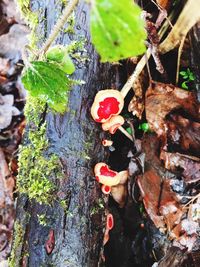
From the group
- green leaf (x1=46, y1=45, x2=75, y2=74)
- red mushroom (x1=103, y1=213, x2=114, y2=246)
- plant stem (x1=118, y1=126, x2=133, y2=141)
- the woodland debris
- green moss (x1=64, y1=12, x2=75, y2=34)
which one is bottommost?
red mushroom (x1=103, y1=213, x2=114, y2=246)

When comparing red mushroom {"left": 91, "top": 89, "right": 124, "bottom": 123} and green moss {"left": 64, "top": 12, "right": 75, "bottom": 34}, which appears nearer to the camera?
red mushroom {"left": 91, "top": 89, "right": 124, "bottom": 123}

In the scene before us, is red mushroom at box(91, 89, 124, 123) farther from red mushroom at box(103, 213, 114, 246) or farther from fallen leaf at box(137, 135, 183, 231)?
red mushroom at box(103, 213, 114, 246)

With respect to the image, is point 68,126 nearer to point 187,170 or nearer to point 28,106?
point 28,106

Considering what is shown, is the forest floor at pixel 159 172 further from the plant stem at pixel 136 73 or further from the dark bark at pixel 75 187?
the dark bark at pixel 75 187

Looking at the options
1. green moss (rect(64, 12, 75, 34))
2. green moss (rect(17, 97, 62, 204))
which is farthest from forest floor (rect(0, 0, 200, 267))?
Answer: green moss (rect(17, 97, 62, 204))

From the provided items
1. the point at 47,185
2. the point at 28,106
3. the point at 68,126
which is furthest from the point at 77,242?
the point at 28,106

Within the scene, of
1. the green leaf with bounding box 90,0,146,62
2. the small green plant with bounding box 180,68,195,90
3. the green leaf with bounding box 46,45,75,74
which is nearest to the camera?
the green leaf with bounding box 90,0,146,62

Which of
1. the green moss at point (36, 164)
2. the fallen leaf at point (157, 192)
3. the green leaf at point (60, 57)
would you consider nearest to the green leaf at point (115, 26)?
the green leaf at point (60, 57)
